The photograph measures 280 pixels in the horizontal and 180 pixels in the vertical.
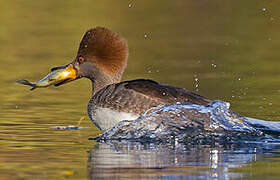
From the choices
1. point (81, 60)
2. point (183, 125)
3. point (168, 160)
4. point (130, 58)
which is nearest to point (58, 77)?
point (81, 60)

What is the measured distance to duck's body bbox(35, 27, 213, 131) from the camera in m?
9.13

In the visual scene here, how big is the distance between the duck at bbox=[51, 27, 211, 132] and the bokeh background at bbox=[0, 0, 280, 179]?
41 cm

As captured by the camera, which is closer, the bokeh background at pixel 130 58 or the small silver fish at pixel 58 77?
the bokeh background at pixel 130 58

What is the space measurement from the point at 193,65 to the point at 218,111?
→ 654 cm

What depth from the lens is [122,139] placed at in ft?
29.4

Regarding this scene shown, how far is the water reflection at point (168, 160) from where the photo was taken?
22.4ft

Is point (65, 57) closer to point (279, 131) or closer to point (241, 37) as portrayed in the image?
point (241, 37)

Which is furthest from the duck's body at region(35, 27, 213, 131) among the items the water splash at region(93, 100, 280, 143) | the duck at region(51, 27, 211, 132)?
the water splash at region(93, 100, 280, 143)

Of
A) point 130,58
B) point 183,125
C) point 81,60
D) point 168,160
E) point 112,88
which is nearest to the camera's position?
point 168,160

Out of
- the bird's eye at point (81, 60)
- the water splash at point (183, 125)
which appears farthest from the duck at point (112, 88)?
the water splash at point (183, 125)

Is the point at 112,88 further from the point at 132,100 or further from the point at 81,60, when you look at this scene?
the point at 81,60

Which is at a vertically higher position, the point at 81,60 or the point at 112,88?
the point at 81,60

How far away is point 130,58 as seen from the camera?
1711 cm

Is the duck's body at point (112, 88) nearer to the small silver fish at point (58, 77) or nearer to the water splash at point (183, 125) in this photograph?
the small silver fish at point (58, 77)
